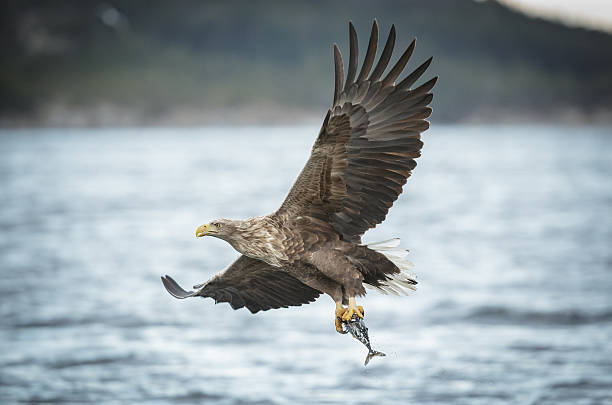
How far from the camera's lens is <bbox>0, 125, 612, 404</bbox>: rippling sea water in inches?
570

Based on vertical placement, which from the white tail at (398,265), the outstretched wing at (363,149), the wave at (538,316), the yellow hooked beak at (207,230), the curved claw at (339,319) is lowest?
the curved claw at (339,319)

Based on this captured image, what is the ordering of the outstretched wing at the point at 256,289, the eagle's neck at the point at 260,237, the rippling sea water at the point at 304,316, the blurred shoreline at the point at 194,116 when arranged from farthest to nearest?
the blurred shoreline at the point at 194,116
the rippling sea water at the point at 304,316
the outstretched wing at the point at 256,289
the eagle's neck at the point at 260,237

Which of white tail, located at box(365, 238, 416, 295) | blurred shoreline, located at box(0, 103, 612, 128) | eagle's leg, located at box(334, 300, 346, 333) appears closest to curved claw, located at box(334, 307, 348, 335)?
eagle's leg, located at box(334, 300, 346, 333)

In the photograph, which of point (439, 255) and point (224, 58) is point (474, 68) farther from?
point (439, 255)

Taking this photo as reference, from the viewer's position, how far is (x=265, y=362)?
52.4 ft

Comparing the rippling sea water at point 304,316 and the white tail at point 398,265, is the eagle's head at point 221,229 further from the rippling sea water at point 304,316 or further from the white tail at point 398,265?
the rippling sea water at point 304,316

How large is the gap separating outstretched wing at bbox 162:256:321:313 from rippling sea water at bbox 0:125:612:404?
5682 millimetres

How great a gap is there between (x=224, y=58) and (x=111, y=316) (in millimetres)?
164865

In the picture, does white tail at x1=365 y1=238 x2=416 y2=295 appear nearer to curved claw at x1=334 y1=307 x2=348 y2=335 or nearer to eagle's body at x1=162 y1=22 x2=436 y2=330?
eagle's body at x1=162 y1=22 x2=436 y2=330

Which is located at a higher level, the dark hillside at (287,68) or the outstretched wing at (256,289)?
the dark hillside at (287,68)

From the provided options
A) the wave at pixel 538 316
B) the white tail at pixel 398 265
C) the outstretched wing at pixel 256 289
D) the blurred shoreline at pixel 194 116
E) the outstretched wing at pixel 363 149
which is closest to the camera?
the outstretched wing at pixel 363 149

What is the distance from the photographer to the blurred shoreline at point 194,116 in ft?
523

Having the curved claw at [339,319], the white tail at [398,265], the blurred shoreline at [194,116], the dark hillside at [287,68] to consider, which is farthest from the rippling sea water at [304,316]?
the blurred shoreline at [194,116]

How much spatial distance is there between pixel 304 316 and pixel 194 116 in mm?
146617
